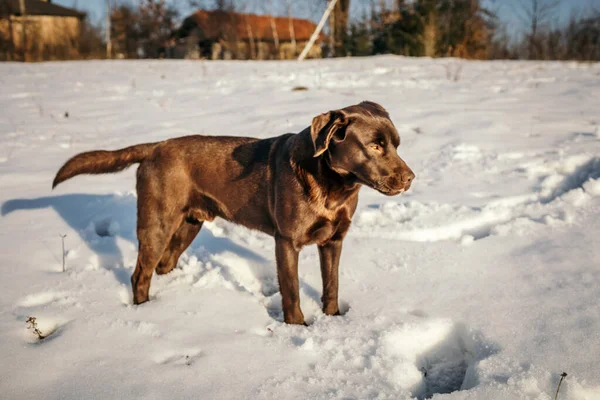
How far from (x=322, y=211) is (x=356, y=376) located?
0.90 m

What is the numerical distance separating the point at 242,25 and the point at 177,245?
33.8 meters

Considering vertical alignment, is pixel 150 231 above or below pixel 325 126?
below

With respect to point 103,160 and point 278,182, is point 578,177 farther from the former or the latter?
point 103,160

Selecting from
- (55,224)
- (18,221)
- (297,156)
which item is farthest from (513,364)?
(18,221)

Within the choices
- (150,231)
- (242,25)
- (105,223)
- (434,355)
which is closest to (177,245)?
(150,231)

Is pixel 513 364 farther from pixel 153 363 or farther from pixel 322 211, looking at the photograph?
pixel 153 363

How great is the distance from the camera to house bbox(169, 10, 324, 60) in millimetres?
27953

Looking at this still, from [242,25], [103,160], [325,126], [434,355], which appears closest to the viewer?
[325,126]

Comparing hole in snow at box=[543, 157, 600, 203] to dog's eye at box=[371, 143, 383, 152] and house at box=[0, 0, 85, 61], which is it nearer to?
dog's eye at box=[371, 143, 383, 152]

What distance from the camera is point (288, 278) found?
8.41 feet

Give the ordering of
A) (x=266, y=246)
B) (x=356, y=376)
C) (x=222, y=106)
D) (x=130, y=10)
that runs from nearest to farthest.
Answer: (x=356, y=376)
(x=266, y=246)
(x=222, y=106)
(x=130, y=10)

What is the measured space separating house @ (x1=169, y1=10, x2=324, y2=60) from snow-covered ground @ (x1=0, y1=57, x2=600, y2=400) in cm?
2091

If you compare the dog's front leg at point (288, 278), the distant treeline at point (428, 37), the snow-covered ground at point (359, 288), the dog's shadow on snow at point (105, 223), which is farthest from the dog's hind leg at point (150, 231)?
the distant treeline at point (428, 37)

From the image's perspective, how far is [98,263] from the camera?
3369 millimetres
